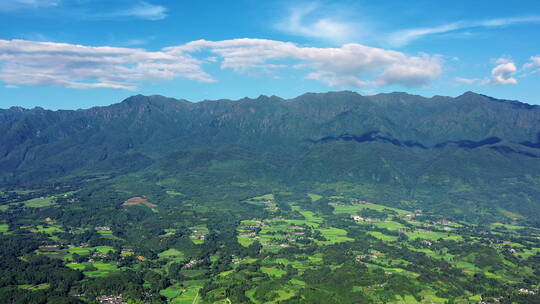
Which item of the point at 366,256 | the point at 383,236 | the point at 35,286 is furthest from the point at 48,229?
the point at 383,236

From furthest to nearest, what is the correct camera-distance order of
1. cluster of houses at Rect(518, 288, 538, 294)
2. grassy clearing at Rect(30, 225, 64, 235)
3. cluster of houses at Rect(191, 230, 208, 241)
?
1. grassy clearing at Rect(30, 225, 64, 235)
2. cluster of houses at Rect(191, 230, 208, 241)
3. cluster of houses at Rect(518, 288, 538, 294)

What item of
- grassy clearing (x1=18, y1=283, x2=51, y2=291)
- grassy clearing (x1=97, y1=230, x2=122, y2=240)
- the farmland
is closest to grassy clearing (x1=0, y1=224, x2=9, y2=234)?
the farmland

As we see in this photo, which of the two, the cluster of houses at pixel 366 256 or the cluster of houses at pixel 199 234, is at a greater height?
the cluster of houses at pixel 366 256

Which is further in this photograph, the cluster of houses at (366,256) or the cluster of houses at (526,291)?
the cluster of houses at (366,256)

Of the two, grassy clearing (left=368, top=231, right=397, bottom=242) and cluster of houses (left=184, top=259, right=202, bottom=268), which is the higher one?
grassy clearing (left=368, top=231, right=397, bottom=242)

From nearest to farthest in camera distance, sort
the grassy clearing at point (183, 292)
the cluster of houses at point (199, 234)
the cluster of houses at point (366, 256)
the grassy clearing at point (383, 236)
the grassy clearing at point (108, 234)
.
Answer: the grassy clearing at point (183, 292), the cluster of houses at point (366, 256), the grassy clearing at point (108, 234), the cluster of houses at point (199, 234), the grassy clearing at point (383, 236)

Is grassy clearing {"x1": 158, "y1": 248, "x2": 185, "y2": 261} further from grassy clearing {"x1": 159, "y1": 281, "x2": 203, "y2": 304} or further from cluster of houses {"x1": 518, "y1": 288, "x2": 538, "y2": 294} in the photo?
cluster of houses {"x1": 518, "y1": 288, "x2": 538, "y2": 294}

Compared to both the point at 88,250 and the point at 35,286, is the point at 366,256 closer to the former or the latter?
the point at 88,250

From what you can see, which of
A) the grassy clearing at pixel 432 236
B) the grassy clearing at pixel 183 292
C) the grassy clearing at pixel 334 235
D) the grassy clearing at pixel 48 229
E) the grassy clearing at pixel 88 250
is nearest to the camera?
the grassy clearing at pixel 183 292

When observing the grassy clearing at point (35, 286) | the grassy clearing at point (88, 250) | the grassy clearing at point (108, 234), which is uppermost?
the grassy clearing at point (35, 286)

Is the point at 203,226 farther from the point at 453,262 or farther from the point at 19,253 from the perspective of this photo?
the point at 453,262

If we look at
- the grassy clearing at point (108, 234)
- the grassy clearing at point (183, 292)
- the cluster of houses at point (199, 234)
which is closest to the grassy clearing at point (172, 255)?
the cluster of houses at point (199, 234)

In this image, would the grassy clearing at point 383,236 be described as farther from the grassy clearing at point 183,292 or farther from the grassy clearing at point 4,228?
the grassy clearing at point 4,228
